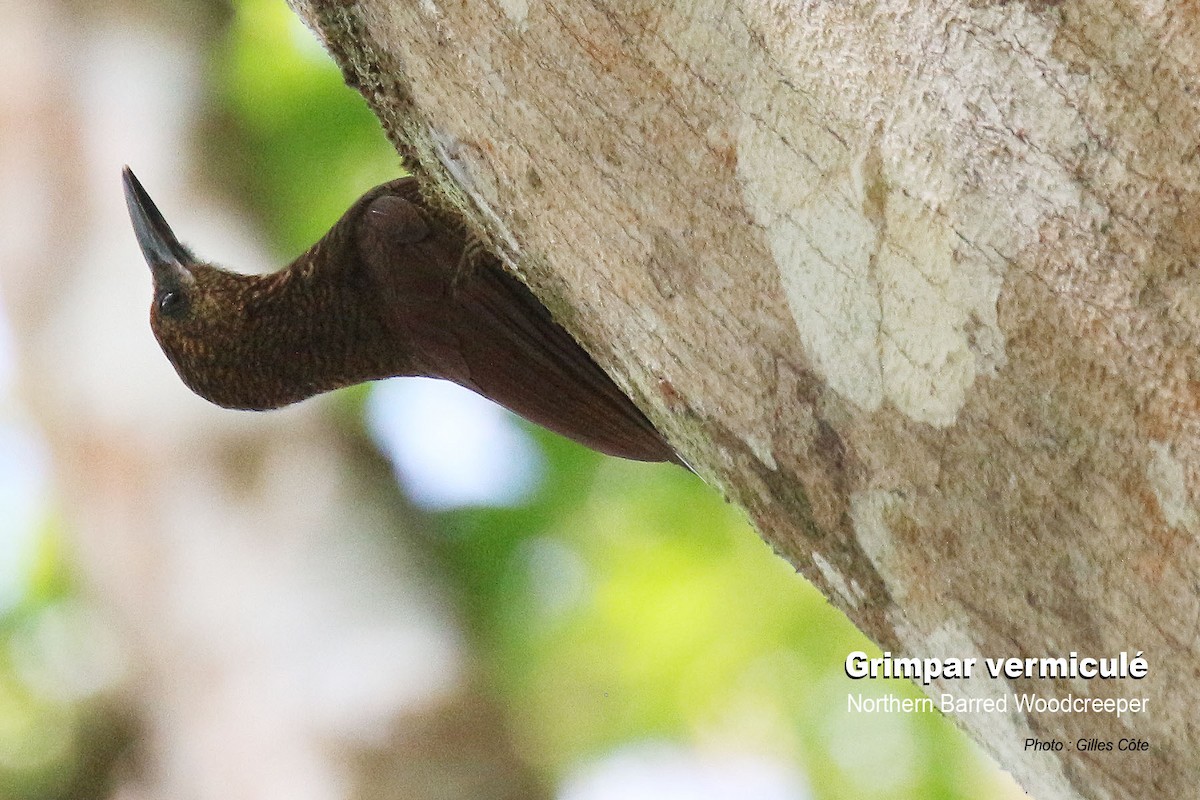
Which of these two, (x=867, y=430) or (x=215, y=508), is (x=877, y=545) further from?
(x=215, y=508)

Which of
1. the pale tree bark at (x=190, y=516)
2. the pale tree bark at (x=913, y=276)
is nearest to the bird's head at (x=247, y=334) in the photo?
the pale tree bark at (x=913, y=276)

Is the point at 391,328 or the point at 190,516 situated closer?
the point at 391,328

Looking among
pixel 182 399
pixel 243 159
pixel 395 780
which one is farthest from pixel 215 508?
pixel 243 159

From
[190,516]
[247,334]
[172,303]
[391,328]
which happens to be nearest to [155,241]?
[172,303]

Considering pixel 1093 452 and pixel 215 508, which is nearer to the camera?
pixel 1093 452

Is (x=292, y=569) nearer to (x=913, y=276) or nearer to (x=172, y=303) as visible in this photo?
(x=172, y=303)

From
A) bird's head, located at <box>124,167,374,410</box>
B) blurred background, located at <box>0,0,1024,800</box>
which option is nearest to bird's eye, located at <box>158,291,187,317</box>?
bird's head, located at <box>124,167,374,410</box>

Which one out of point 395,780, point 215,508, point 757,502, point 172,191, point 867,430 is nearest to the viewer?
point 867,430
